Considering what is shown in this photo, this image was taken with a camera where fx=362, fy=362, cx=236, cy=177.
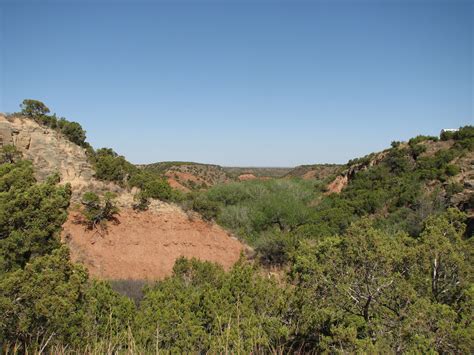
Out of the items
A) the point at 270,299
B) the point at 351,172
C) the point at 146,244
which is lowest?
the point at 146,244

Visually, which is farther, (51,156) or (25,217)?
(51,156)

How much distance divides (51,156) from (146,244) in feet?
27.0

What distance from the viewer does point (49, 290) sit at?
20.4 ft

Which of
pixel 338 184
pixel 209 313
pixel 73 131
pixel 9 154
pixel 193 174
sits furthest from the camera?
pixel 193 174

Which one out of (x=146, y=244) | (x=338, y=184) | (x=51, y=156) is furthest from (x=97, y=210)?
(x=338, y=184)

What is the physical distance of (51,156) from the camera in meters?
22.1

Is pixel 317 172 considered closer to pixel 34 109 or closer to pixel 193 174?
pixel 193 174

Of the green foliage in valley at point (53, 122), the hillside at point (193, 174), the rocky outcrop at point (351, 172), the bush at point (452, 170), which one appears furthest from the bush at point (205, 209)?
the hillside at point (193, 174)

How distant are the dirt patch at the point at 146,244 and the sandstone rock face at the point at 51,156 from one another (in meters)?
2.08

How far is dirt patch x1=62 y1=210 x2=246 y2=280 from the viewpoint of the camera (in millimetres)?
18188

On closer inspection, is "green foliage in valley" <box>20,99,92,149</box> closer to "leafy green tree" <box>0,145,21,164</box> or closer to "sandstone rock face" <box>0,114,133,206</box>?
"sandstone rock face" <box>0,114,133,206</box>

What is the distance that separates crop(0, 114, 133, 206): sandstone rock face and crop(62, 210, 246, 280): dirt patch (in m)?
2.08

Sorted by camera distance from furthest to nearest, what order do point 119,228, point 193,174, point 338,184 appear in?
1. point 193,174
2. point 338,184
3. point 119,228

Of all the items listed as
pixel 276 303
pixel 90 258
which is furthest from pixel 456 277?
pixel 90 258
